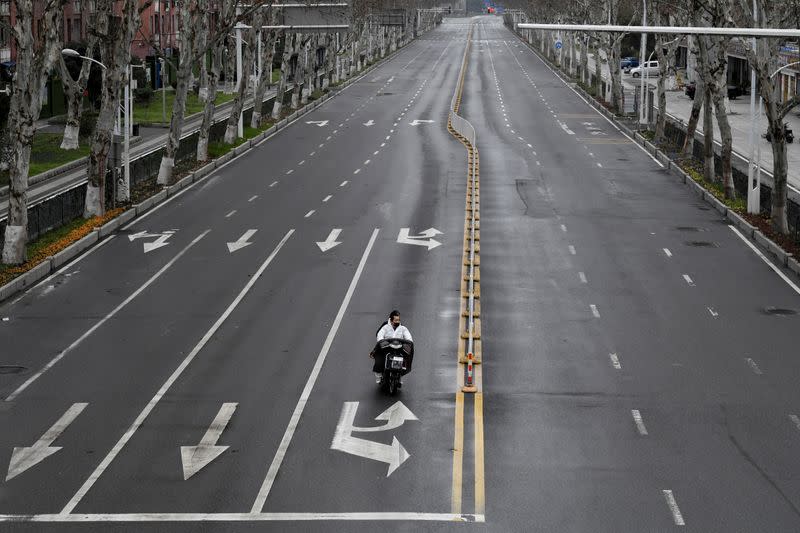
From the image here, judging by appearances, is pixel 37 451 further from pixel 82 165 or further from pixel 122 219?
pixel 82 165

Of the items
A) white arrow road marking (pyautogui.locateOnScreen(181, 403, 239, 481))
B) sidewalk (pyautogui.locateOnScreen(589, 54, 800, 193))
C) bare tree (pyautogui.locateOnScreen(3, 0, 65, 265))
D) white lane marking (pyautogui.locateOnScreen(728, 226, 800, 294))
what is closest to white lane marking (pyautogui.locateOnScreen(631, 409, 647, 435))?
white arrow road marking (pyautogui.locateOnScreen(181, 403, 239, 481))

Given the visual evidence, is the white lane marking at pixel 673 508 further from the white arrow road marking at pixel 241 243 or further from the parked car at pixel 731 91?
the parked car at pixel 731 91

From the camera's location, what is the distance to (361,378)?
2359 centimetres

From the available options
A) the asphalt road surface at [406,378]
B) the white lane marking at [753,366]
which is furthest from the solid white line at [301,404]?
the white lane marking at [753,366]

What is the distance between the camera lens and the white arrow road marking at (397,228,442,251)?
37178 millimetres

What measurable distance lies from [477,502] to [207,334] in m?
11.3

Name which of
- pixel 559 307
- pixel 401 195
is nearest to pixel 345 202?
pixel 401 195

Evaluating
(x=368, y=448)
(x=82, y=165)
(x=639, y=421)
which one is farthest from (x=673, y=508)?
(x=82, y=165)

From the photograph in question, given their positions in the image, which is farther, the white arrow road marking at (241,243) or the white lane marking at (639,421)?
the white arrow road marking at (241,243)

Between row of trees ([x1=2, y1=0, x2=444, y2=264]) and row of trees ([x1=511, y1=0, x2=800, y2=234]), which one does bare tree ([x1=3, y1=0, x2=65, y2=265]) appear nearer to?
row of trees ([x1=2, y1=0, x2=444, y2=264])

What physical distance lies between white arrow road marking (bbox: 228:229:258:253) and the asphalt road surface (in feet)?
0.51

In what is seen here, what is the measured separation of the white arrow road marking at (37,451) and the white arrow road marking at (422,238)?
673 inches

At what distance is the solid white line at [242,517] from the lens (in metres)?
16.4

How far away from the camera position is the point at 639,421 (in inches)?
821
